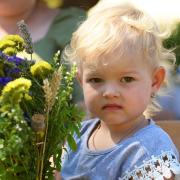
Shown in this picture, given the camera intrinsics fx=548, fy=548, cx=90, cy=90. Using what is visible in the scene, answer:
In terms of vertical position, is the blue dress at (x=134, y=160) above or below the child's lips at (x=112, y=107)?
below

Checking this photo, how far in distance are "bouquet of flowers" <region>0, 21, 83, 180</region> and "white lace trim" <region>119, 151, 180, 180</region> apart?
24cm

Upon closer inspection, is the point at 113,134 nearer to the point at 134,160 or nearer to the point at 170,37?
A: the point at 134,160

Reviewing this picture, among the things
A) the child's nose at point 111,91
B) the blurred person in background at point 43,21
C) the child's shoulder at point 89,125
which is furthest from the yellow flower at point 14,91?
the blurred person in background at point 43,21

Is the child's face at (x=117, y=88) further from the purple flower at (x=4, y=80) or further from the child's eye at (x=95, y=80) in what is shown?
the purple flower at (x=4, y=80)

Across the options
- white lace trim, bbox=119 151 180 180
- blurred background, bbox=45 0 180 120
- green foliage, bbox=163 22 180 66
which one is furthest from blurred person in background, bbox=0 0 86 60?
Result: white lace trim, bbox=119 151 180 180

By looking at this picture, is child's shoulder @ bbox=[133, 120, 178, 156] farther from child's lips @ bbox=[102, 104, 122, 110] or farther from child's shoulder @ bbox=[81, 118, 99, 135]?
child's shoulder @ bbox=[81, 118, 99, 135]

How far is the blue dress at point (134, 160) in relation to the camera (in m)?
1.67

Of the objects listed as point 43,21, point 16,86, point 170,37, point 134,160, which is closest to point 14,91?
point 16,86

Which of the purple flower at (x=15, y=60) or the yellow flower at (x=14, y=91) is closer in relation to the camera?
the yellow flower at (x=14, y=91)

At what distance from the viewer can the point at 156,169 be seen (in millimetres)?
1668

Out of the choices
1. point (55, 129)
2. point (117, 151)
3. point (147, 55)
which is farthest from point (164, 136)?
point (55, 129)

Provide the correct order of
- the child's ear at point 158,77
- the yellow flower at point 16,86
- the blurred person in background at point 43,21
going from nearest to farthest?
the yellow flower at point 16,86
the child's ear at point 158,77
the blurred person in background at point 43,21

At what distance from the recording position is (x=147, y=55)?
1.73 m

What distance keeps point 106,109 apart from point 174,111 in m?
0.97
